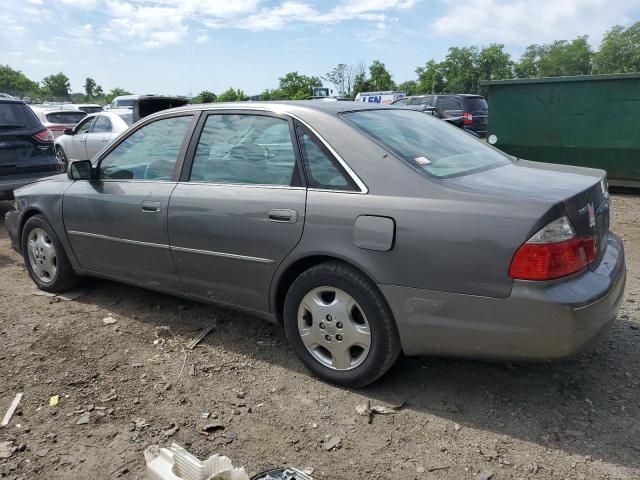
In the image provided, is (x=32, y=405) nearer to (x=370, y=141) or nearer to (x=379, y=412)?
(x=379, y=412)

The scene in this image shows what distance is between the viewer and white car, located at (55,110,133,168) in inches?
456

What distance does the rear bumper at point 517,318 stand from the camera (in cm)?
242

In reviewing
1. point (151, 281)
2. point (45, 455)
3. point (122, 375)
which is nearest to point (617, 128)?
point (151, 281)

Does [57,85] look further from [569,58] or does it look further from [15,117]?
[15,117]

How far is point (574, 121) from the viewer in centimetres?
863

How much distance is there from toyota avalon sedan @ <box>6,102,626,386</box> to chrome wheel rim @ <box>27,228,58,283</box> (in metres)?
0.67

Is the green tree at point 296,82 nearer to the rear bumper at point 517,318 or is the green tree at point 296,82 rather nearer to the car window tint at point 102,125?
the car window tint at point 102,125

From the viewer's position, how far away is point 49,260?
461cm

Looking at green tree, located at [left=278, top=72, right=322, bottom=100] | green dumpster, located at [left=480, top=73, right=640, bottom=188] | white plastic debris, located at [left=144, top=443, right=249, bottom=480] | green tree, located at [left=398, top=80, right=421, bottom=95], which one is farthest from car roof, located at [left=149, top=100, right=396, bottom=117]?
green tree, located at [left=398, top=80, right=421, bottom=95]

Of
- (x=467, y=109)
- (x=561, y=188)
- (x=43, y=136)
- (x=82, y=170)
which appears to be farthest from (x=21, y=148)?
(x=467, y=109)

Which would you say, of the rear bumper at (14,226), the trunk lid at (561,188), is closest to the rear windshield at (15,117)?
the rear bumper at (14,226)

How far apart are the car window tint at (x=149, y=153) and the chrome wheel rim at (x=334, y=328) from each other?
4.67 ft

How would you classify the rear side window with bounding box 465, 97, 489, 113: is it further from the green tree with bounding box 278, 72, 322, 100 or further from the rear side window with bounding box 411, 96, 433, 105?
the green tree with bounding box 278, 72, 322, 100

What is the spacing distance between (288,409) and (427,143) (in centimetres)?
171
